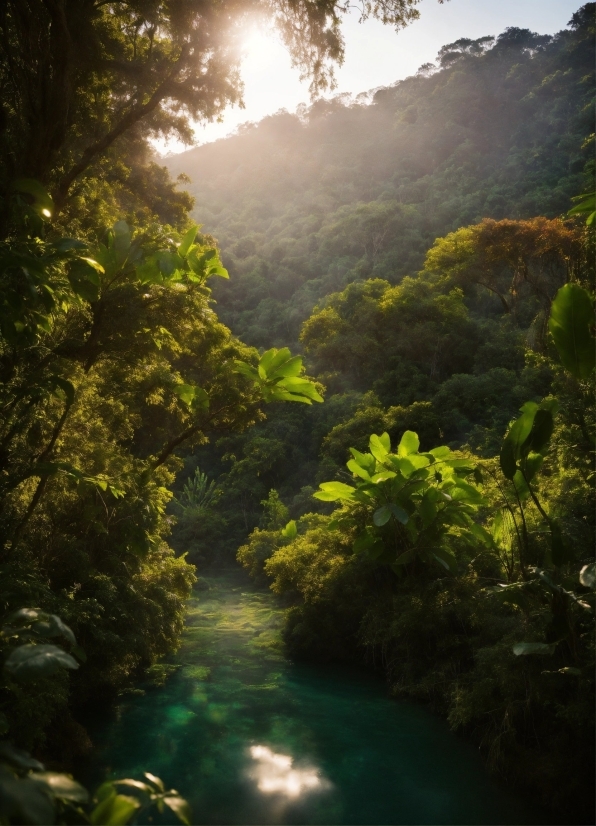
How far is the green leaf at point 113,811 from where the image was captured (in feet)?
3.11

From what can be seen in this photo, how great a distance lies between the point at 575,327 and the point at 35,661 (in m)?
2.47

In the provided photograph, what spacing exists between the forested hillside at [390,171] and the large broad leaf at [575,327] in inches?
610

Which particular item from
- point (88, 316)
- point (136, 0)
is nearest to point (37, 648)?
point (88, 316)

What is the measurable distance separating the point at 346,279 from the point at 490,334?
801cm

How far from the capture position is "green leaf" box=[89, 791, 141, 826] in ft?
3.11

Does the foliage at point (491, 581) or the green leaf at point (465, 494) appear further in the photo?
the green leaf at point (465, 494)

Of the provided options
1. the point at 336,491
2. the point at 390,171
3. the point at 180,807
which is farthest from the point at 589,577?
the point at 390,171

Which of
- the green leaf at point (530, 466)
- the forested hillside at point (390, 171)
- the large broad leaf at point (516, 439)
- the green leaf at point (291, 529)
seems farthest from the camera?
the forested hillside at point (390, 171)

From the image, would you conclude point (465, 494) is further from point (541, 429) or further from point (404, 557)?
point (541, 429)

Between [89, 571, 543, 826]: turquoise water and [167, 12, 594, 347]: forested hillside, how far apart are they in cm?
1535

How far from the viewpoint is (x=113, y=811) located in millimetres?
958

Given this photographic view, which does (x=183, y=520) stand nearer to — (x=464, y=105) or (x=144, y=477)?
(x=144, y=477)

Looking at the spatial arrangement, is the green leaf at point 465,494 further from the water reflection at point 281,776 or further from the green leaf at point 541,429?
the water reflection at point 281,776

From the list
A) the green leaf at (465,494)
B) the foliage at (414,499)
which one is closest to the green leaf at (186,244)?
the foliage at (414,499)
